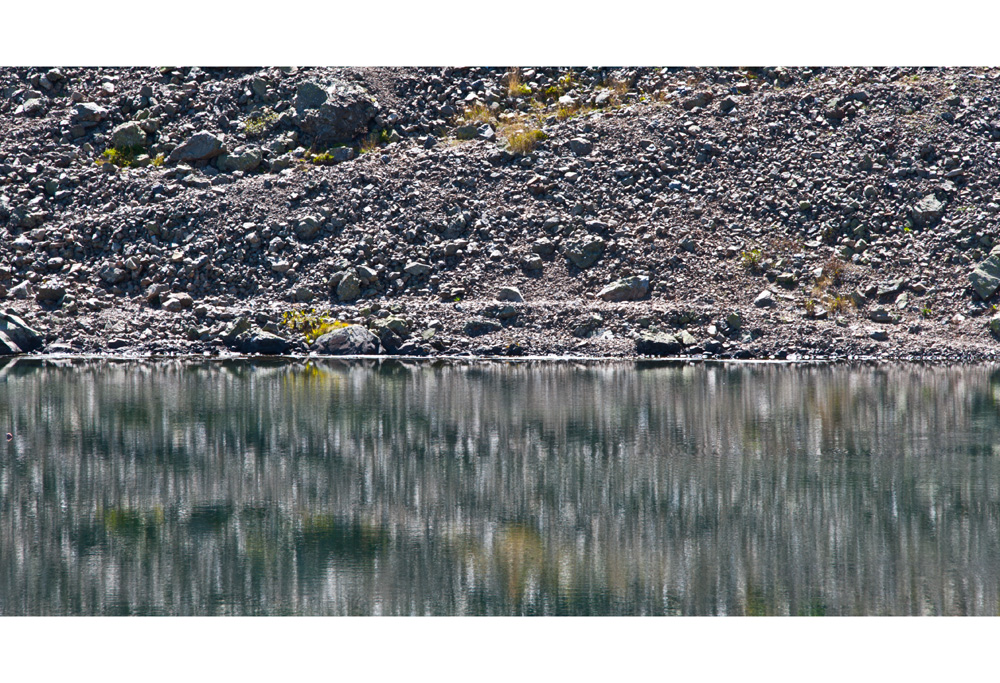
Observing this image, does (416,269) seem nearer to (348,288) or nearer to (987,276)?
(348,288)

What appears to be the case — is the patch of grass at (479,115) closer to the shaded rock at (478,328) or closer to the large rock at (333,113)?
the large rock at (333,113)

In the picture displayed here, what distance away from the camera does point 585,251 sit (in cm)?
3612

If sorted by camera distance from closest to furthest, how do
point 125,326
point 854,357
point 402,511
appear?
point 402,511 → point 854,357 → point 125,326

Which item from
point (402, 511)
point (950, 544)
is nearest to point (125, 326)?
point (402, 511)

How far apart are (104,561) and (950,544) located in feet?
35.2

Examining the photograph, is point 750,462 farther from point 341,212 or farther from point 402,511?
point 341,212

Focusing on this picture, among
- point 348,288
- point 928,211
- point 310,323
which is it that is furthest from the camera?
point 928,211

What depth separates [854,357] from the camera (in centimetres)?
3189

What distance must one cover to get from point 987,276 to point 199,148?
94.6 feet

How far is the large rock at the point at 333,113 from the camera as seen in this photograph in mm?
41156

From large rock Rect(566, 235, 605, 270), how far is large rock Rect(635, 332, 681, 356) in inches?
173

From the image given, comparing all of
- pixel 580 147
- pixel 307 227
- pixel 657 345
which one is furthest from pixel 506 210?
pixel 657 345

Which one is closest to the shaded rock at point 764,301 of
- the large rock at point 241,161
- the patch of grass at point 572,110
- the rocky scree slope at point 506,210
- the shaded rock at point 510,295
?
the rocky scree slope at point 506,210

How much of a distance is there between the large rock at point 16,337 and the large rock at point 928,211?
29.6 meters
